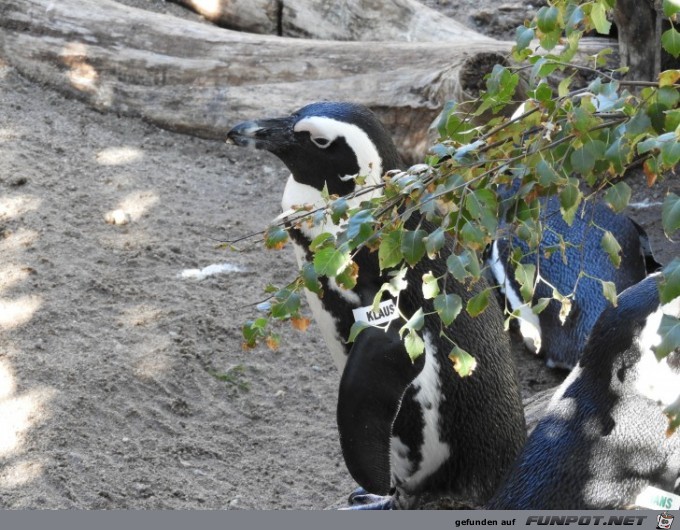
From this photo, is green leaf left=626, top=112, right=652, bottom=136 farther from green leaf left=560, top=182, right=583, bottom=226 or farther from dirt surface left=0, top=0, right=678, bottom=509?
dirt surface left=0, top=0, right=678, bottom=509

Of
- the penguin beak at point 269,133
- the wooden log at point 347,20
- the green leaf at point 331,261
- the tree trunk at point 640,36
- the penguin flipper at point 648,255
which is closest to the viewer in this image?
the green leaf at point 331,261

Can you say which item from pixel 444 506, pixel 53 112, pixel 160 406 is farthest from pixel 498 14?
pixel 444 506

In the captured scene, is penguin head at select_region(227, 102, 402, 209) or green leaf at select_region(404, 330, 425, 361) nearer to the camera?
green leaf at select_region(404, 330, 425, 361)

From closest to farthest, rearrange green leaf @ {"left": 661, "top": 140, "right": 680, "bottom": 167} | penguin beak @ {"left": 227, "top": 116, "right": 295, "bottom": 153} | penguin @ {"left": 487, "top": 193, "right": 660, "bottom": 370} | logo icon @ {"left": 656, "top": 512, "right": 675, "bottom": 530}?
1. green leaf @ {"left": 661, "top": 140, "right": 680, "bottom": 167}
2. logo icon @ {"left": 656, "top": 512, "right": 675, "bottom": 530}
3. penguin beak @ {"left": 227, "top": 116, "right": 295, "bottom": 153}
4. penguin @ {"left": 487, "top": 193, "right": 660, "bottom": 370}

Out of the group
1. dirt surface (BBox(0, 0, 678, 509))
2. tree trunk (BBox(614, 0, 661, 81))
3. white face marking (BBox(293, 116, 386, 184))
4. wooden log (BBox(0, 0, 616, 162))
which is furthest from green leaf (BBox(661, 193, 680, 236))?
tree trunk (BBox(614, 0, 661, 81))

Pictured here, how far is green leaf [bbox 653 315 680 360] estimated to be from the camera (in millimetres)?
1279

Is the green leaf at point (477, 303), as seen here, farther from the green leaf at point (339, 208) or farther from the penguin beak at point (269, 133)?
the penguin beak at point (269, 133)

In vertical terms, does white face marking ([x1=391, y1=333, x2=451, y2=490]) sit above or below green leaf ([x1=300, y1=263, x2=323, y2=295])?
below

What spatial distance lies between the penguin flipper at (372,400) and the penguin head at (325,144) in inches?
14.9

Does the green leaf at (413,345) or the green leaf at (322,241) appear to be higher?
the green leaf at (322,241)

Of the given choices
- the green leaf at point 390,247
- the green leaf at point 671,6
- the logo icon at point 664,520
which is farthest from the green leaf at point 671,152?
the logo icon at point 664,520

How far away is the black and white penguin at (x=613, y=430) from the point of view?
194cm

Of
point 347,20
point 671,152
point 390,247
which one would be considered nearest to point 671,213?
point 671,152

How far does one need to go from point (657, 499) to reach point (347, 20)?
3237 mm
